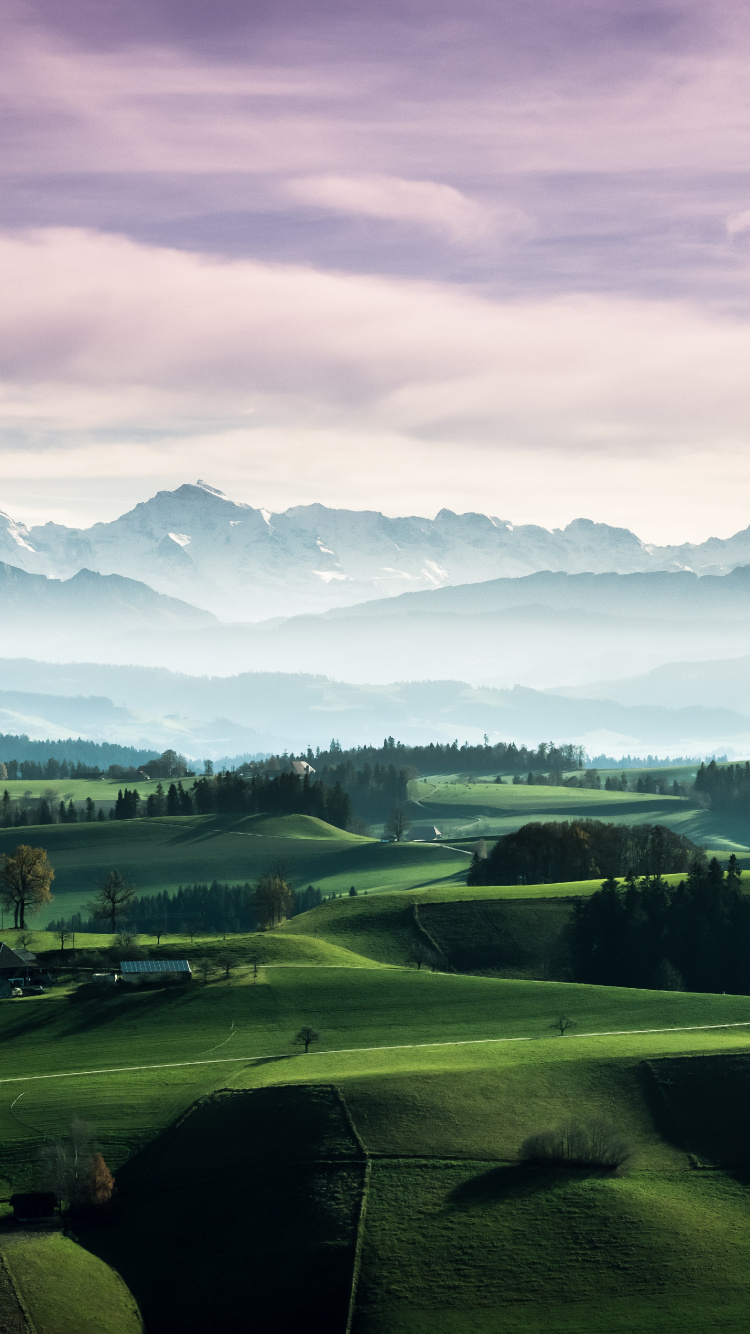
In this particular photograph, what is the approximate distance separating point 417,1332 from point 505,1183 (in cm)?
1405

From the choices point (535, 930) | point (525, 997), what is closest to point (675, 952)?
point (535, 930)

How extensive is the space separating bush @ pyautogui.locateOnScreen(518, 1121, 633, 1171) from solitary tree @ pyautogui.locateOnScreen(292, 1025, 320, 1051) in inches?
1045

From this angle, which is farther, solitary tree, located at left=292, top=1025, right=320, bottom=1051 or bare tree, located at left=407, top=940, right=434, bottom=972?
bare tree, located at left=407, top=940, right=434, bottom=972

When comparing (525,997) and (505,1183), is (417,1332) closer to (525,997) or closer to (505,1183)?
(505,1183)

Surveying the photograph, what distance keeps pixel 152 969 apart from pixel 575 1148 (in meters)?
52.1

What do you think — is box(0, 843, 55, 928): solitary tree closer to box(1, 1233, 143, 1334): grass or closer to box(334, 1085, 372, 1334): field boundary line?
box(334, 1085, 372, 1334): field boundary line

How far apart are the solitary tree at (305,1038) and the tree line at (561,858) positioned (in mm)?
83687

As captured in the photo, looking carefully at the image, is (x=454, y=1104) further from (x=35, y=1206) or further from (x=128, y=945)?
(x=128, y=945)

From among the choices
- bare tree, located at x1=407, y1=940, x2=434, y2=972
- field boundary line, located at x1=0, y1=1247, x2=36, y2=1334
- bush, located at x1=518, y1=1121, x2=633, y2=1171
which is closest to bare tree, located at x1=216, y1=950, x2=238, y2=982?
bare tree, located at x1=407, y1=940, x2=434, y2=972

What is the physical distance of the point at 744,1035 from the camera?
109688 mm

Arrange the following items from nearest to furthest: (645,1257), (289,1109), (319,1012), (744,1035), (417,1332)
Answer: (417,1332) → (645,1257) → (289,1109) → (744,1035) → (319,1012)

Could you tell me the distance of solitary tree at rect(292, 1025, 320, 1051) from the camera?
108m

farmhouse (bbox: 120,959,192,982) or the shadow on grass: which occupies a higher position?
farmhouse (bbox: 120,959,192,982)

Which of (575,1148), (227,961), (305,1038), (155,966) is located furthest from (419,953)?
(575,1148)
